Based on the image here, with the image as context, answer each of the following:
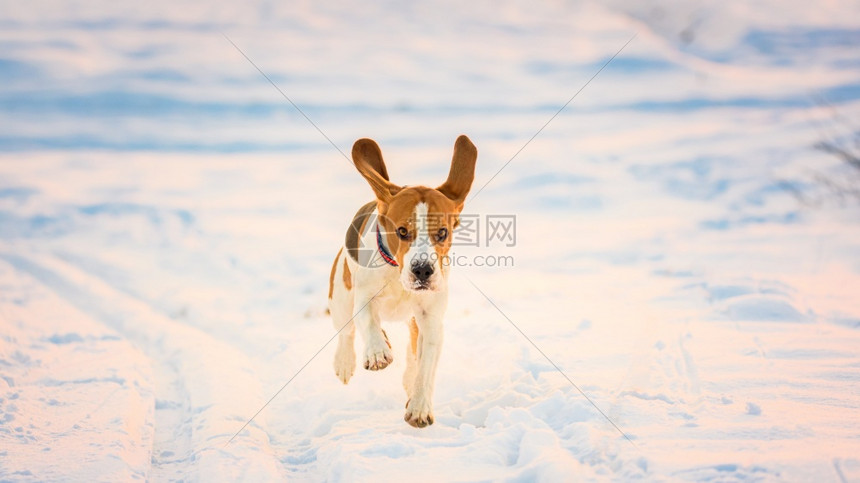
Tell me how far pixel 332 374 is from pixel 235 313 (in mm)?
2719

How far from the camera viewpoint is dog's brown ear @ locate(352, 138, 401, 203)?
4.49 m

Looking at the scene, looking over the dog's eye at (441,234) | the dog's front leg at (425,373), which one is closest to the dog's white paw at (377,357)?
the dog's front leg at (425,373)

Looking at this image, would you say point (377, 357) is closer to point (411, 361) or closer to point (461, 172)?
point (411, 361)

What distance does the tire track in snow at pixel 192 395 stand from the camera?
388 centimetres

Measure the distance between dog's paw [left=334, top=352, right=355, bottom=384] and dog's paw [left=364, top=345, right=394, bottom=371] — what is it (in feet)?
2.77

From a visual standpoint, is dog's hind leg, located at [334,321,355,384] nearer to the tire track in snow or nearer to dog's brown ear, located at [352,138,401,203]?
the tire track in snow

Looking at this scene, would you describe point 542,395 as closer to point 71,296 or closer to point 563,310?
point 563,310

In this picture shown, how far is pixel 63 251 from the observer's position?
11.4 meters

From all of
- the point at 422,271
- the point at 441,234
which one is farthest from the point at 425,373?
the point at 441,234

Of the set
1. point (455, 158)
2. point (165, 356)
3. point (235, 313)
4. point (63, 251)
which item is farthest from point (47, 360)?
point (63, 251)

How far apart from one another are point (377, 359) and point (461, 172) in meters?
1.36

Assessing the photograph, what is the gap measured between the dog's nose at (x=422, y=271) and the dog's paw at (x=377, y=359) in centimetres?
61

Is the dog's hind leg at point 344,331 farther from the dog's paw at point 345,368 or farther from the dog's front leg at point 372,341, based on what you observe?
the dog's front leg at point 372,341

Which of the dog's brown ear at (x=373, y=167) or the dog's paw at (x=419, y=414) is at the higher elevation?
the dog's brown ear at (x=373, y=167)
